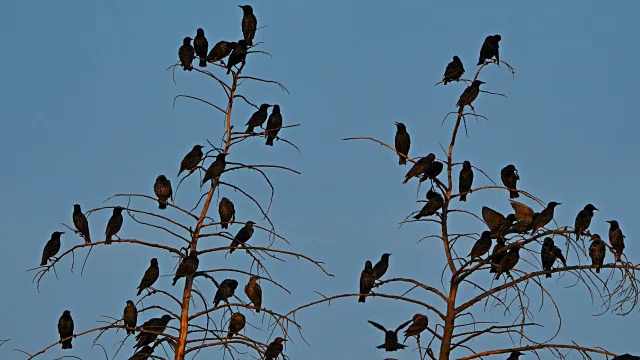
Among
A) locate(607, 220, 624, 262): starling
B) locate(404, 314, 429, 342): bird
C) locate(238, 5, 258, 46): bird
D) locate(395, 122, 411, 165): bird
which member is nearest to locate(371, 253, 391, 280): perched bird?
locate(395, 122, 411, 165): bird

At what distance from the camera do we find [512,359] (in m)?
11.5

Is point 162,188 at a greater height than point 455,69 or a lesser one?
lesser

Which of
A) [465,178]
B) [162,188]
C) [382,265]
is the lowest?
[465,178]

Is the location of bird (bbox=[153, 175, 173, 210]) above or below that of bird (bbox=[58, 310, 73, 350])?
above

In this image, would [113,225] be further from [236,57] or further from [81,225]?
[236,57]

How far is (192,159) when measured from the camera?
535 inches

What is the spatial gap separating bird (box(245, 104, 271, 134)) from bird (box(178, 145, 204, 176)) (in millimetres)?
1648

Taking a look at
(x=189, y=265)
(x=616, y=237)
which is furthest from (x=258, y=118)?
(x=616, y=237)

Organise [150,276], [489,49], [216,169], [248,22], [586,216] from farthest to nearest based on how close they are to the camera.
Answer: [248,22] → [150,276] → [489,49] → [586,216] → [216,169]

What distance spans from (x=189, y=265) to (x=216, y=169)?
106 cm

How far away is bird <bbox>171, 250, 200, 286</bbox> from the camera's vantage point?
12.0 m

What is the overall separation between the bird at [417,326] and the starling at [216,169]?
8.36ft

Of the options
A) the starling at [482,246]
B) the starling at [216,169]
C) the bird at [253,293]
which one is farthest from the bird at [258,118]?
the starling at [482,246]

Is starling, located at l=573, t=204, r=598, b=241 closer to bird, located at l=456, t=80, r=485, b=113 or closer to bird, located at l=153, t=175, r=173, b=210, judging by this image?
bird, located at l=456, t=80, r=485, b=113
